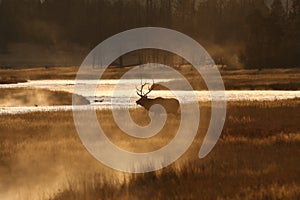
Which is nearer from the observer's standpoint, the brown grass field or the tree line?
the brown grass field

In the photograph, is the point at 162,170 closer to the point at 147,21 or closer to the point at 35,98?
the point at 35,98

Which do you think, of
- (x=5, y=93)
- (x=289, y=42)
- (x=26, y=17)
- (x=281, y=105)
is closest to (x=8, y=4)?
(x=26, y=17)

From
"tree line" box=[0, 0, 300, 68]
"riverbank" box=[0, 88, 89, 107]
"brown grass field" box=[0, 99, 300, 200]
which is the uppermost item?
"tree line" box=[0, 0, 300, 68]

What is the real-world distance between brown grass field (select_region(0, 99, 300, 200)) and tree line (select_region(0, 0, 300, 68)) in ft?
222

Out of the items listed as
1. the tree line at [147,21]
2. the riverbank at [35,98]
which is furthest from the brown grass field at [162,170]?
the tree line at [147,21]

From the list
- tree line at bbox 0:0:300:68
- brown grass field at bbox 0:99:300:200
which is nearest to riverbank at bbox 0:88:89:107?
brown grass field at bbox 0:99:300:200

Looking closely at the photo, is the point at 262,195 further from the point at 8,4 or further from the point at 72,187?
the point at 8,4

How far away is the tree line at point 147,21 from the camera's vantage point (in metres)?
92.0

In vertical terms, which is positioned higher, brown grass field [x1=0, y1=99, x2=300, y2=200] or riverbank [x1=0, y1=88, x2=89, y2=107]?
riverbank [x1=0, y1=88, x2=89, y2=107]

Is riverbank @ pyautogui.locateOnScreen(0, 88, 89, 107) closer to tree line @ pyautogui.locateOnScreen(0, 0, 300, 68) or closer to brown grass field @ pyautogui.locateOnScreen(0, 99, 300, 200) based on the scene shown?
brown grass field @ pyautogui.locateOnScreen(0, 99, 300, 200)

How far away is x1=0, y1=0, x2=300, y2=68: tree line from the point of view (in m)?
92.0

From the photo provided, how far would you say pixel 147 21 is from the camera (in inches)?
5428

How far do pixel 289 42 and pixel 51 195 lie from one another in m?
78.2

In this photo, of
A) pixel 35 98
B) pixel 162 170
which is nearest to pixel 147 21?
pixel 35 98
